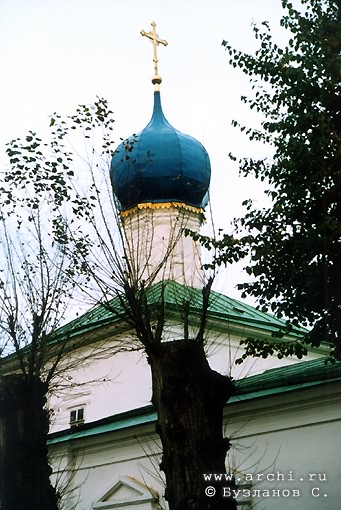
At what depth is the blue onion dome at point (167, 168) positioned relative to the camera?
1606cm

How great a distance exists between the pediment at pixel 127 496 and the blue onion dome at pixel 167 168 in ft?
19.0

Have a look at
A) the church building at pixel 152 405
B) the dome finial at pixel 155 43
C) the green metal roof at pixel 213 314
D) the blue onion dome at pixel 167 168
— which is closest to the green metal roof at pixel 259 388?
the church building at pixel 152 405

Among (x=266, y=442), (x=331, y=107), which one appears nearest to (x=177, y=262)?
(x=266, y=442)

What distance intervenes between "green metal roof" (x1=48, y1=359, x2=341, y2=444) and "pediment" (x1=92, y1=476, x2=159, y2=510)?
745mm

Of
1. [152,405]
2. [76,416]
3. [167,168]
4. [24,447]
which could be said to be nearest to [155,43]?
[167,168]

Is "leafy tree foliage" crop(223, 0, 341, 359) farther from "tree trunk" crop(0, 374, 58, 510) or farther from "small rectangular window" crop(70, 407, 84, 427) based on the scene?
"small rectangular window" crop(70, 407, 84, 427)

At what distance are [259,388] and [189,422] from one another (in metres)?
2.68

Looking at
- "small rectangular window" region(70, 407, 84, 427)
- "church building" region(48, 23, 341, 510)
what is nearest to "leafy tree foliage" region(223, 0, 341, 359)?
"church building" region(48, 23, 341, 510)

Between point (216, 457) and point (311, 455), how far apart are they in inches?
87.8

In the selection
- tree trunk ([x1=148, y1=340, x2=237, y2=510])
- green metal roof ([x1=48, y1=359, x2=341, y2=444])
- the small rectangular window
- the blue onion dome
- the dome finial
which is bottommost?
tree trunk ([x1=148, y1=340, x2=237, y2=510])

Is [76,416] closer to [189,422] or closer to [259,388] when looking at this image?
[259,388]

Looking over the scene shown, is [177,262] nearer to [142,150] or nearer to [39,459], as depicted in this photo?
[142,150]

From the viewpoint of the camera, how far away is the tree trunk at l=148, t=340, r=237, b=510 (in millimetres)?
7703

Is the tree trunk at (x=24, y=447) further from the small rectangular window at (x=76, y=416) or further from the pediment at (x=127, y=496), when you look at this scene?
the small rectangular window at (x=76, y=416)
